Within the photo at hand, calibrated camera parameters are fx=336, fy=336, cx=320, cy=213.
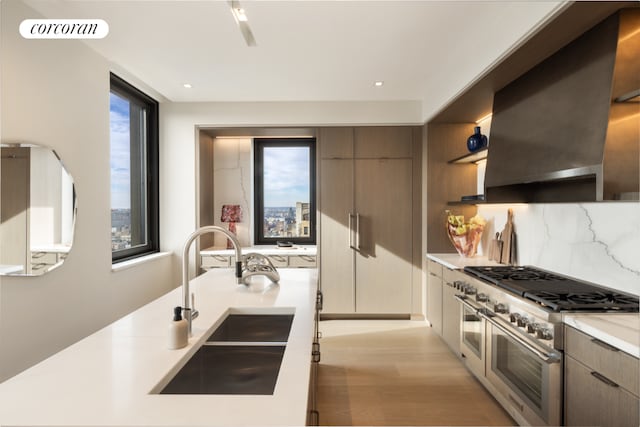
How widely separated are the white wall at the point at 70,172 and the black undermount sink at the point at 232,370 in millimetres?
433

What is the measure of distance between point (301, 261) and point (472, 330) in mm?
2100

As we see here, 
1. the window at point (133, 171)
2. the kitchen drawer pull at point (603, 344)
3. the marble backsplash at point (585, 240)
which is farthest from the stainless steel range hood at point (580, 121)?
the window at point (133, 171)

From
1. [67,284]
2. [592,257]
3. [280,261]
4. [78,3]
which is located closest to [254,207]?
[280,261]

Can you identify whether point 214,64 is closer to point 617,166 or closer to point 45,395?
point 45,395

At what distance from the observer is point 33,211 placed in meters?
2.16

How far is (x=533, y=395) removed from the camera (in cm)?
183

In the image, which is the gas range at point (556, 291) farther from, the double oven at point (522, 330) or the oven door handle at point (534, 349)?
the oven door handle at point (534, 349)

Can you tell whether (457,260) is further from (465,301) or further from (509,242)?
(465,301)

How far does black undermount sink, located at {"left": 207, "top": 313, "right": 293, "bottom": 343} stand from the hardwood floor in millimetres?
868

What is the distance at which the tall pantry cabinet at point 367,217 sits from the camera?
409 centimetres

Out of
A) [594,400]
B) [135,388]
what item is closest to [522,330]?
[594,400]

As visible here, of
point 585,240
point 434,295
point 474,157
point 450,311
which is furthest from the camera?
point 434,295

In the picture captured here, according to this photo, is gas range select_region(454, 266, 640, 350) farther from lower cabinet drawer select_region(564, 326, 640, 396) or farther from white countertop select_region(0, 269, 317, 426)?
white countertop select_region(0, 269, 317, 426)

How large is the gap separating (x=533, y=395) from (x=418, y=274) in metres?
2.27
